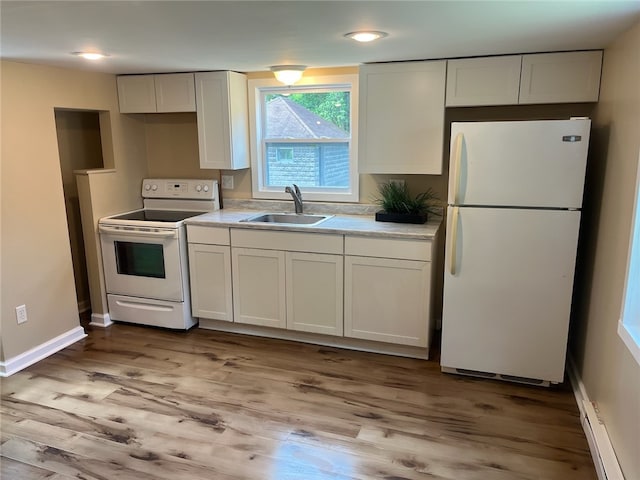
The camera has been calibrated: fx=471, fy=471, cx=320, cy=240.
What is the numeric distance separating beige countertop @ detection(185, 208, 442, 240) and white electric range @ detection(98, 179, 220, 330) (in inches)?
9.4

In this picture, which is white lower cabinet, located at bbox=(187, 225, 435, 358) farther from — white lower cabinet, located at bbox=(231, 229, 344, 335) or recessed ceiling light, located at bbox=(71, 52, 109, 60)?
recessed ceiling light, located at bbox=(71, 52, 109, 60)

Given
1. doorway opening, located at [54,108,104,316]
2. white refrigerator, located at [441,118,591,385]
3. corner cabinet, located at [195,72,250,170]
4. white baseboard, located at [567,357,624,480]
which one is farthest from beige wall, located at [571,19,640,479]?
doorway opening, located at [54,108,104,316]

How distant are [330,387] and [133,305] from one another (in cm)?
187

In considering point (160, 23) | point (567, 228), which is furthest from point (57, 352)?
point (567, 228)

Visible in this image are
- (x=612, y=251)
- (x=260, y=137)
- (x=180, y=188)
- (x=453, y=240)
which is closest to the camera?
(x=612, y=251)

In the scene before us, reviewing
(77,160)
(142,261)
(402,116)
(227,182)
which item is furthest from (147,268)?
(402,116)

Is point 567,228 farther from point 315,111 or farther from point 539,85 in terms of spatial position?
point 315,111

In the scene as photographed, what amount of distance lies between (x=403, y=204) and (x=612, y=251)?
57.1 inches

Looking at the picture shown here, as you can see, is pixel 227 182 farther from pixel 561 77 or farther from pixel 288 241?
pixel 561 77

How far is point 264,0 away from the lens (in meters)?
1.76

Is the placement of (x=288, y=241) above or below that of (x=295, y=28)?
below

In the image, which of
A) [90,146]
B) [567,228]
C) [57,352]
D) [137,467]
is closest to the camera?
[137,467]

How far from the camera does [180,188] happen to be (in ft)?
13.5

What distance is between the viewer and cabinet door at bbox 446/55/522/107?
2.93 metres
